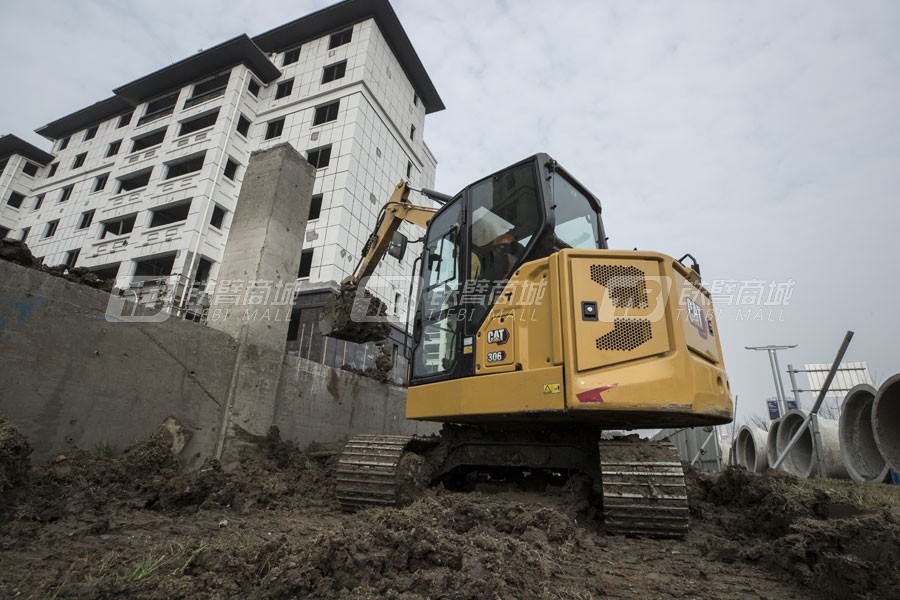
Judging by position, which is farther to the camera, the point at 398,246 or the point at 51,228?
the point at 51,228

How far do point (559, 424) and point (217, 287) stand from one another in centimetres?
493

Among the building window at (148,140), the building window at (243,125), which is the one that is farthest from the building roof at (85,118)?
the building window at (243,125)

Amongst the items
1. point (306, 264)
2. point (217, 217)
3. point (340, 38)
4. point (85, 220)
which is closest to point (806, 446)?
point (306, 264)

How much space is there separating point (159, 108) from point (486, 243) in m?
28.9

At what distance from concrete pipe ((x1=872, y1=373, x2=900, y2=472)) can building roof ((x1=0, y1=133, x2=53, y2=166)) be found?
137 ft

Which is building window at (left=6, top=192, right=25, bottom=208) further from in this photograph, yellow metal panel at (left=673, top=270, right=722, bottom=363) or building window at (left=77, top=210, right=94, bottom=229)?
yellow metal panel at (left=673, top=270, right=722, bottom=363)

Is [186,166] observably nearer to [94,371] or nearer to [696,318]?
[94,371]

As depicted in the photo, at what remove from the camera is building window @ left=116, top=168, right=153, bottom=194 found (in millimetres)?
23842

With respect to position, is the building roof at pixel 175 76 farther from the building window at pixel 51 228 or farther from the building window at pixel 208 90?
the building window at pixel 51 228

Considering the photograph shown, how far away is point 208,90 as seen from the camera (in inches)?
946

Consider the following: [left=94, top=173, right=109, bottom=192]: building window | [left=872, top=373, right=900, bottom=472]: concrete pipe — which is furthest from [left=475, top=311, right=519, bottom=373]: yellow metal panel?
[left=94, top=173, right=109, bottom=192]: building window

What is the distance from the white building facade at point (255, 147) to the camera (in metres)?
19.0

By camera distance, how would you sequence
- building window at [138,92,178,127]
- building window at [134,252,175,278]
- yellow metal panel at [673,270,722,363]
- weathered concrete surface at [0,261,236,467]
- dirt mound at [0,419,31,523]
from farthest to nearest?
building window at [138,92,178,127] → building window at [134,252,175,278] → weathered concrete surface at [0,261,236,467] → yellow metal panel at [673,270,722,363] → dirt mound at [0,419,31,523]

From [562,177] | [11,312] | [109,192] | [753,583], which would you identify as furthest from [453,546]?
[109,192]
